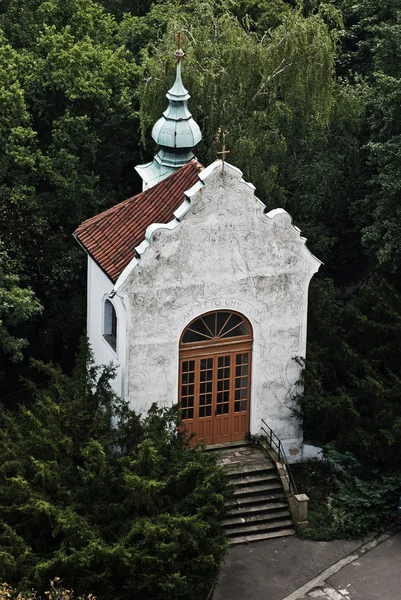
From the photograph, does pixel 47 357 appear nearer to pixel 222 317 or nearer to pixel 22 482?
pixel 222 317

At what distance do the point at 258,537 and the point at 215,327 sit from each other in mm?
5667

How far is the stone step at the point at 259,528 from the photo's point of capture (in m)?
33.8

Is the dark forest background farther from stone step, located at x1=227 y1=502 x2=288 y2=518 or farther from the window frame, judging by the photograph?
the window frame

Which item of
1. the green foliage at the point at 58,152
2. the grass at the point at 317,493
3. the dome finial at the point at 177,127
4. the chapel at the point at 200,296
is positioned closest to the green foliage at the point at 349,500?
the grass at the point at 317,493

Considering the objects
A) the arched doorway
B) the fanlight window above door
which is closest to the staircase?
the arched doorway

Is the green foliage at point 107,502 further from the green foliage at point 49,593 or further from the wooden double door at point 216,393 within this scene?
the wooden double door at point 216,393

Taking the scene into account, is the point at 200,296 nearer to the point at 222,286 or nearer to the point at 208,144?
the point at 222,286

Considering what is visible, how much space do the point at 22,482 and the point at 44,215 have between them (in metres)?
12.5

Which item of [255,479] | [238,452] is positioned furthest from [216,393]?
[255,479]

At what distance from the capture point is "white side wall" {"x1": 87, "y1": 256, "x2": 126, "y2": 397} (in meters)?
33.7

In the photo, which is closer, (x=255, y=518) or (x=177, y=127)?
(x=255, y=518)

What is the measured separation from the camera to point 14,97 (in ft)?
130

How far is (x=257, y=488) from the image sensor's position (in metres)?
34.7

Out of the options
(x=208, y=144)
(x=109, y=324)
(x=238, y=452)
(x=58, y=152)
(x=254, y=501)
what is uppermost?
(x=208, y=144)
